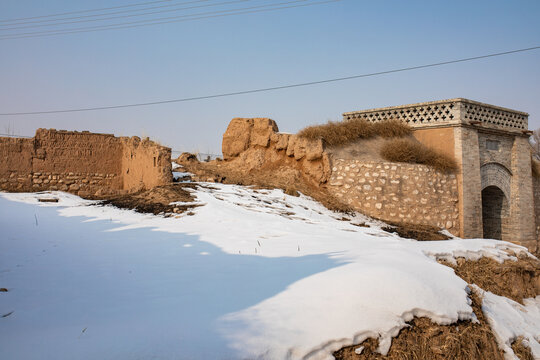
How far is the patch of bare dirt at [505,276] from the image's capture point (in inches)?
193

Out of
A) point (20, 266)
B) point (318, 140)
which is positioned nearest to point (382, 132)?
point (318, 140)

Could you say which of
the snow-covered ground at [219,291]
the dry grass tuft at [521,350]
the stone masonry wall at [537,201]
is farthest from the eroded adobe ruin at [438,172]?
the dry grass tuft at [521,350]

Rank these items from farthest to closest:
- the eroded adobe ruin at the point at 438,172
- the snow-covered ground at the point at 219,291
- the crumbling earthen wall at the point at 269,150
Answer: the crumbling earthen wall at the point at 269,150 < the eroded adobe ruin at the point at 438,172 < the snow-covered ground at the point at 219,291

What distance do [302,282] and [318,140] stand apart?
7.94 m

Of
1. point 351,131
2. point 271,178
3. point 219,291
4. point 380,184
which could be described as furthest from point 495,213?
point 219,291

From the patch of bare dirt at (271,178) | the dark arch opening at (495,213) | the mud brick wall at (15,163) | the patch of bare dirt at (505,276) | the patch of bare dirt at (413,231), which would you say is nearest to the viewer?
the patch of bare dirt at (505,276)

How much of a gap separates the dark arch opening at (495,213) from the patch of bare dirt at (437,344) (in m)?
11.1

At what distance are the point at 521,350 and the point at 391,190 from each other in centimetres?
721

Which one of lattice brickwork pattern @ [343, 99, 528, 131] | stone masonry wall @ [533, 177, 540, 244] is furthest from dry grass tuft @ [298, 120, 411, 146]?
stone masonry wall @ [533, 177, 540, 244]

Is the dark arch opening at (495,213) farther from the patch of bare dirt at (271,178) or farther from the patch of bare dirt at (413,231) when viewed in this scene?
the patch of bare dirt at (271,178)

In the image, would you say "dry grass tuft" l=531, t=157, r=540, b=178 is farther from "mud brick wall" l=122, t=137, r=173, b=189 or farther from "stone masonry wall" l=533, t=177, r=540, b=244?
"mud brick wall" l=122, t=137, r=173, b=189

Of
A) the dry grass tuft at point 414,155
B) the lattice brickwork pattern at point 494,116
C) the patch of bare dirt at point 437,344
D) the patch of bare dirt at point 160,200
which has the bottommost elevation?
the patch of bare dirt at point 437,344

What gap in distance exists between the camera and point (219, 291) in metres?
3.43

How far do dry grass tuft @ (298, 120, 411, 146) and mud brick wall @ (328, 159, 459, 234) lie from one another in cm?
82
